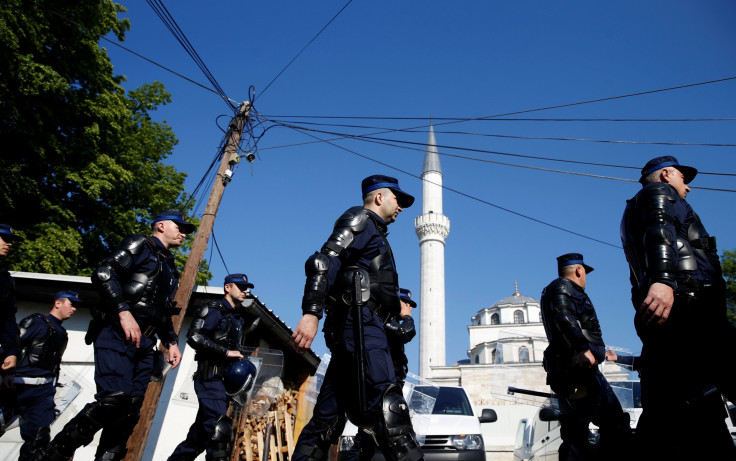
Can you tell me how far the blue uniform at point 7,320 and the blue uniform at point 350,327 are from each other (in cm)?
327

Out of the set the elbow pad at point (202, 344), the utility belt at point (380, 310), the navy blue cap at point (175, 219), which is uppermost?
the navy blue cap at point (175, 219)

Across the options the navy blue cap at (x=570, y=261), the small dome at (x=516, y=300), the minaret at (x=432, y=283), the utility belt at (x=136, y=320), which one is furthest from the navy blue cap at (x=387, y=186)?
the small dome at (x=516, y=300)

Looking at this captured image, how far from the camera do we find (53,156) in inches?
584

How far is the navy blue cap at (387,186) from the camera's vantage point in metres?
3.98

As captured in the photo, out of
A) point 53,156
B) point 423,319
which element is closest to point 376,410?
→ point 53,156

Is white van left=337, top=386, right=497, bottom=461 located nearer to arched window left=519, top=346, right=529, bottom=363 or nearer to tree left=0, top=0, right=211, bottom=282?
tree left=0, top=0, right=211, bottom=282

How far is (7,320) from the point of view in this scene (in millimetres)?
4703

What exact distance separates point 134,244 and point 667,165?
4.66 m

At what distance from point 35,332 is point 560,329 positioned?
6014mm

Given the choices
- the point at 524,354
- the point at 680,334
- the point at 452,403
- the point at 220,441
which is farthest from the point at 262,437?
the point at 524,354

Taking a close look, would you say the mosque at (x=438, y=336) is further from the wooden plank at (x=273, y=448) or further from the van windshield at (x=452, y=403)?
the van windshield at (x=452, y=403)

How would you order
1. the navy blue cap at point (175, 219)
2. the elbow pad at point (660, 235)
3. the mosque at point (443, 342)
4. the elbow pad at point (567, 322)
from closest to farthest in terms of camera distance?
the elbow pad at point (660, 235) → the elbow pad at point (567, 322) → the navy blue cap at point (175, 219) → the mosque at point (443, 342)

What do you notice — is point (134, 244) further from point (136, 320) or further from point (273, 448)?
point (273, 448)

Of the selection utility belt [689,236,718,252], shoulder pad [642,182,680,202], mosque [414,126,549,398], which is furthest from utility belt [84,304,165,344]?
mosque [414,126,549,398]
